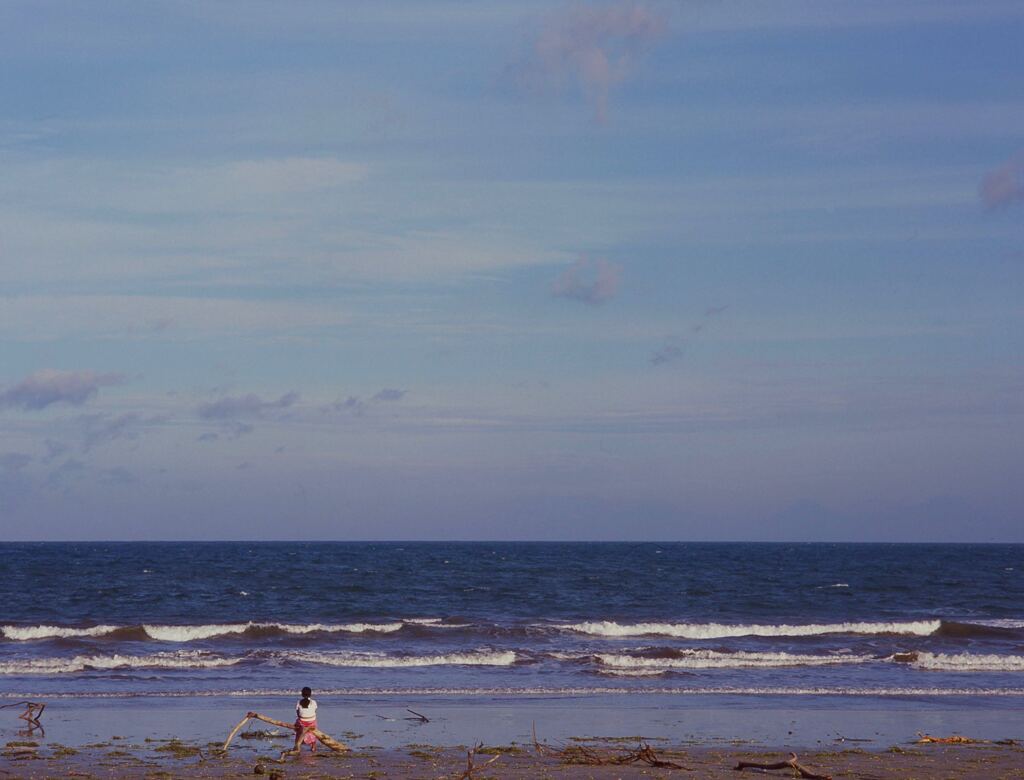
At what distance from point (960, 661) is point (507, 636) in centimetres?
1520

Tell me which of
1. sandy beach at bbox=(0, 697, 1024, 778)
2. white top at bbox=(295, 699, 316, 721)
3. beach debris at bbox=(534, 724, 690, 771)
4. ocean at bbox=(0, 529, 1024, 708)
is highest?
white top at bbox=(295, 699, 316, 721)

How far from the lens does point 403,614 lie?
2020 inches

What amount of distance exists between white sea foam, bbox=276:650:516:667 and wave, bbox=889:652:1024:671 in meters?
12.1

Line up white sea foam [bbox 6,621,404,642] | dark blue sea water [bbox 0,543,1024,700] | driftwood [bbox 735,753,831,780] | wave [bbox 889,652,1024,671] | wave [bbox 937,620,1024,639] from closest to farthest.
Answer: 1. driftwood [bbox 735,753,831,780]
2. dark blue sea water [bbox 0,543,1024,700]
3. wave [bbox 889,652,1024,671]
4. white sea foam [bbox 6,621,404,642]
5. wave [bbox 937,620,1024,639]

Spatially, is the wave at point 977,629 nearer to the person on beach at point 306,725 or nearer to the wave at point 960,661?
the wave at point 960,661

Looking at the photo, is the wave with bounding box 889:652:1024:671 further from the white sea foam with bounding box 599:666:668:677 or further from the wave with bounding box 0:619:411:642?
the wave with bounding box 0:619:411:642

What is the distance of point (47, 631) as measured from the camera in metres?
43.8

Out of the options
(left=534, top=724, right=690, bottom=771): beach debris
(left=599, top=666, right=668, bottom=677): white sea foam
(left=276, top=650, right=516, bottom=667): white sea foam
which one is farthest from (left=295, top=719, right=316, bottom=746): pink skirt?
(left=276, top=650, right=516, bottom=667): white sea foam

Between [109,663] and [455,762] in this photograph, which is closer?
[455,762]

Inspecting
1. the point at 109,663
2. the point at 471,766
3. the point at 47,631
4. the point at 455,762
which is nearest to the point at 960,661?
the point at 455,762

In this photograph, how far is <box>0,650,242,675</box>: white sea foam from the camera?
32.1 m

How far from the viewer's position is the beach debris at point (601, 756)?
740 inches

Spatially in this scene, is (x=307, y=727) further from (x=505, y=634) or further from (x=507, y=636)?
(x=505, y=634)

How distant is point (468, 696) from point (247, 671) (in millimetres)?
7795
